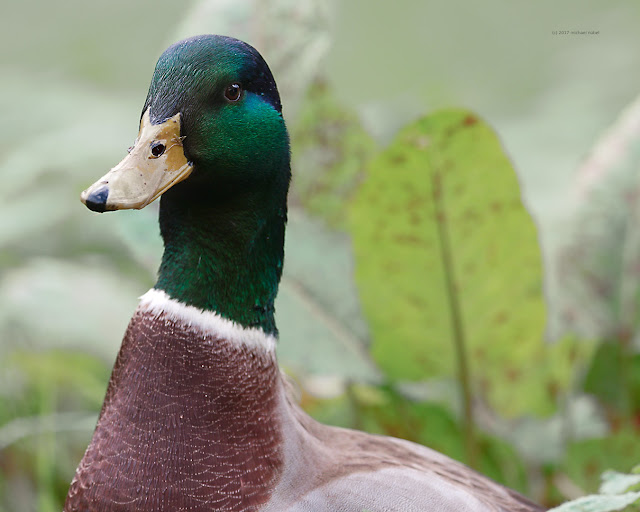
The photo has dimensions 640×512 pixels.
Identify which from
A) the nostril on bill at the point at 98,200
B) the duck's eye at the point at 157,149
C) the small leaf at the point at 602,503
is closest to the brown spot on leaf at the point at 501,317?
the small leaf at the point at 602,503

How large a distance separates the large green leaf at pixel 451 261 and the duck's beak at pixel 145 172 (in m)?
0.85

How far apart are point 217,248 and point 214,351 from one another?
0.17m

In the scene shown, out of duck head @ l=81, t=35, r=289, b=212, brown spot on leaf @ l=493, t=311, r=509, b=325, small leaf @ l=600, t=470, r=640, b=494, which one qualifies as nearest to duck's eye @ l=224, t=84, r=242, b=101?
duck head @ l=81, t=35, r=289, b=212

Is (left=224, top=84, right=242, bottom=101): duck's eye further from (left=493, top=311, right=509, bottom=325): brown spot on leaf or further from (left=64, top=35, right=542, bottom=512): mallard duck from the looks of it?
(left=493, top=311, right=509, bottom=325): brown spot on leaf

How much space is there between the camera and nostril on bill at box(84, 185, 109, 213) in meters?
1.29

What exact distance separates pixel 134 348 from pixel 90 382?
103 cm

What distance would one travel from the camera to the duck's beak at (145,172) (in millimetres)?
1315

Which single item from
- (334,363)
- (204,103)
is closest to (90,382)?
(334,363)

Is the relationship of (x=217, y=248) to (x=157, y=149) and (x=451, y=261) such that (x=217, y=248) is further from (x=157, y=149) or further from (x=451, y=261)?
(x=451, y=261)

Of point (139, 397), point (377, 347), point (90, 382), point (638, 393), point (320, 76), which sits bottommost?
point (638, 393)

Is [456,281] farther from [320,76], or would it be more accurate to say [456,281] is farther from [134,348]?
[134,348]

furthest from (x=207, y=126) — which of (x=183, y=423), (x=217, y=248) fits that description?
(x=183, y=423)

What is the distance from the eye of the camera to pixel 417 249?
2258 mm

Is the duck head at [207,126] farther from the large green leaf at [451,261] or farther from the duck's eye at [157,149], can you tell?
the large green leaf at [451,261]
